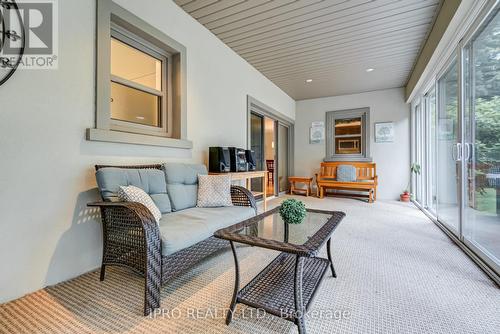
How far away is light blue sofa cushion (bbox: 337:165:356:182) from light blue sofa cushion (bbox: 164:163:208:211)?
411cm

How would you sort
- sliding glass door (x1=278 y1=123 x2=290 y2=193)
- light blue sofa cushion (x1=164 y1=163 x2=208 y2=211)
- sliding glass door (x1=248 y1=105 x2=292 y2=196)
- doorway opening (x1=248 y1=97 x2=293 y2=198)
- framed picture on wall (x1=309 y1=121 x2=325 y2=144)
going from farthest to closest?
1. framed picture on wall (x1=309 y1=121 x2=325 y2=144)
2. sliding glass door (x1=278 y1=123 x2=290 y2=193)
3. sliding glass door (x1=248 y1=105 x2=292 y2=196)
4. doorway opening (x1=248 y1=97 x2=293 y2=198)
5. light blue sofa cushion (x1=164 y1=163 x2=208 y2=211)

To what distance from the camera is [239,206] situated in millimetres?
2295

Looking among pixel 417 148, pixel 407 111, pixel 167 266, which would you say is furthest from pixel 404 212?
pixel 167 266

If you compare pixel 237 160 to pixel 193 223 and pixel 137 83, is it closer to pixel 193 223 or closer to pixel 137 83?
pixel 137 83

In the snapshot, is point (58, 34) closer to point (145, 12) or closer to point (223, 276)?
point (145, 12)

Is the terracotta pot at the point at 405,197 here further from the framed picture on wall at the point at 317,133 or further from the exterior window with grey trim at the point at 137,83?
the exterior window with grey trim at the point at 137,83

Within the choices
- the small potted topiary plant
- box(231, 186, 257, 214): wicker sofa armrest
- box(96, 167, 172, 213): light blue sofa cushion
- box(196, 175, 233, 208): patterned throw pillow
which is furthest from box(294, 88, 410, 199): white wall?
box(96, 167, 172, 213): light blue sofa cushion

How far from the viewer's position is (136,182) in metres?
1.83

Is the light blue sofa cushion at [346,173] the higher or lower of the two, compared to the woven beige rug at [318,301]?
higher

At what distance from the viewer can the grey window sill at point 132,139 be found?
179cm

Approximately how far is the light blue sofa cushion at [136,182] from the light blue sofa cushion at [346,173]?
4.50 metres

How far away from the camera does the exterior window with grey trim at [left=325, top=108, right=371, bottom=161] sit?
223 inches

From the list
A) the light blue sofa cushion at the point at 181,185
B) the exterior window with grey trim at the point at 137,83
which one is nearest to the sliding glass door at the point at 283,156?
the exterior window with grey trim at the point at 137,83

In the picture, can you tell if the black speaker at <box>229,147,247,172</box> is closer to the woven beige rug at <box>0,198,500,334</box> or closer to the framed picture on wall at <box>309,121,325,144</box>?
the woven beige rug at <box>0,198,500,334</box>
